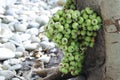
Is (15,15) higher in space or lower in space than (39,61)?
higher

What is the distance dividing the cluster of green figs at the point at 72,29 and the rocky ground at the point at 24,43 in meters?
0.67

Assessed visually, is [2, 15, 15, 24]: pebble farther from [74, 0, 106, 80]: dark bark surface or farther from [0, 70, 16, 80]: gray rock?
[74, 0, 106, 80]: dark bark surface

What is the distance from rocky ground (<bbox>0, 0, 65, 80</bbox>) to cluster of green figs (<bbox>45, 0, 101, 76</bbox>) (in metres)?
0.67

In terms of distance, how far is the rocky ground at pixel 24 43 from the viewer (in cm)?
205

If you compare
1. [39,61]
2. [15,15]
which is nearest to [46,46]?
[39,61]

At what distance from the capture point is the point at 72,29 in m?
1.26

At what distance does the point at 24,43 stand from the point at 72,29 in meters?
1.22

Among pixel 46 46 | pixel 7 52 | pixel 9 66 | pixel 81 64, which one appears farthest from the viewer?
pixel 46 46

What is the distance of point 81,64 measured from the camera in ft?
4.60

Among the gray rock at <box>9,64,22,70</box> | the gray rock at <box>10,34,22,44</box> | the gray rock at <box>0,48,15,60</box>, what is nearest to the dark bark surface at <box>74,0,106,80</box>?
the gray rock at <box>9,64,22,70</box>

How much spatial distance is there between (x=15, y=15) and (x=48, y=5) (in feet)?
2.17

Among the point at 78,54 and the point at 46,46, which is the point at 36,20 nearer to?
the point at 46,46

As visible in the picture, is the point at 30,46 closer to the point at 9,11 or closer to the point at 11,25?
the point at 11,25

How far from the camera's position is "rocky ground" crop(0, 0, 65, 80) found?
205 cm
